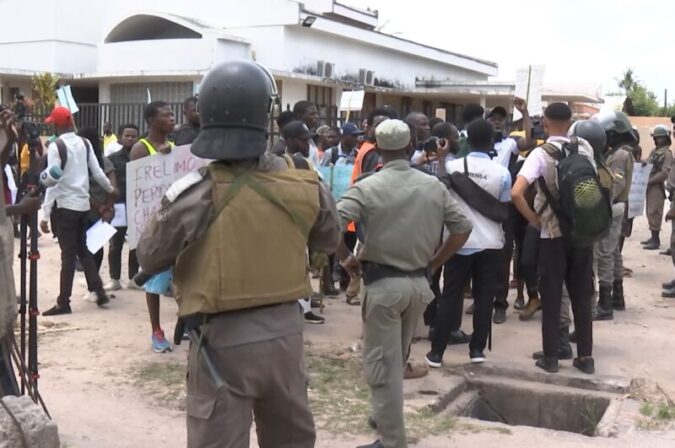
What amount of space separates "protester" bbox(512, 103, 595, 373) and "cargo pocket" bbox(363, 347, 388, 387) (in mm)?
2010

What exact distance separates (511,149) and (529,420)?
9.12ft

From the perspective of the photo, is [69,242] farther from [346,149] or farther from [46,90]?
[46,90]

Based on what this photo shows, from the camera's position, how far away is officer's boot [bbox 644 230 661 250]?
1247 cm

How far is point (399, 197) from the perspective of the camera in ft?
14.4

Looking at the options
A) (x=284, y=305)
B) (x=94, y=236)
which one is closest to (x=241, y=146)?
(x=284, y=305)

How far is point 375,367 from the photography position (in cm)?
434

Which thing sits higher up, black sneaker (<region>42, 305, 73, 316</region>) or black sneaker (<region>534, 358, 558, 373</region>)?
black sneaker (<region>534, 358, 558, 373</region>)

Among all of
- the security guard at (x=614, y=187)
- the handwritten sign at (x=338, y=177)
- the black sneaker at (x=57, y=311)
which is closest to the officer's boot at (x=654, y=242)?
the security guard at (x=614, y=187)

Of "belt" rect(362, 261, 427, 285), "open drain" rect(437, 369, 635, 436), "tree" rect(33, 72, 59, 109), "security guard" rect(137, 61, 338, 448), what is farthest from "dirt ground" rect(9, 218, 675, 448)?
"tree" rect(33, 72, 59, 109)

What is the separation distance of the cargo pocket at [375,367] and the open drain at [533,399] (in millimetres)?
1328

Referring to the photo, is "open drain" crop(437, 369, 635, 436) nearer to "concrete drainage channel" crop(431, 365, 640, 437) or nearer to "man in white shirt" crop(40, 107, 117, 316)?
"concrete drainage channel" crop(431, 365, 640, 437)

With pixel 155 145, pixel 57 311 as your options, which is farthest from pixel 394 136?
pixel 57 311

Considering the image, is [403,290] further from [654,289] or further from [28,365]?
[654,289]

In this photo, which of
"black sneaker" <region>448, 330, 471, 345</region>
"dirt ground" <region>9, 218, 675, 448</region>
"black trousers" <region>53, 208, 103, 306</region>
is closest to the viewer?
"dirt ground" <region>9, 218, 675, 448</region>
